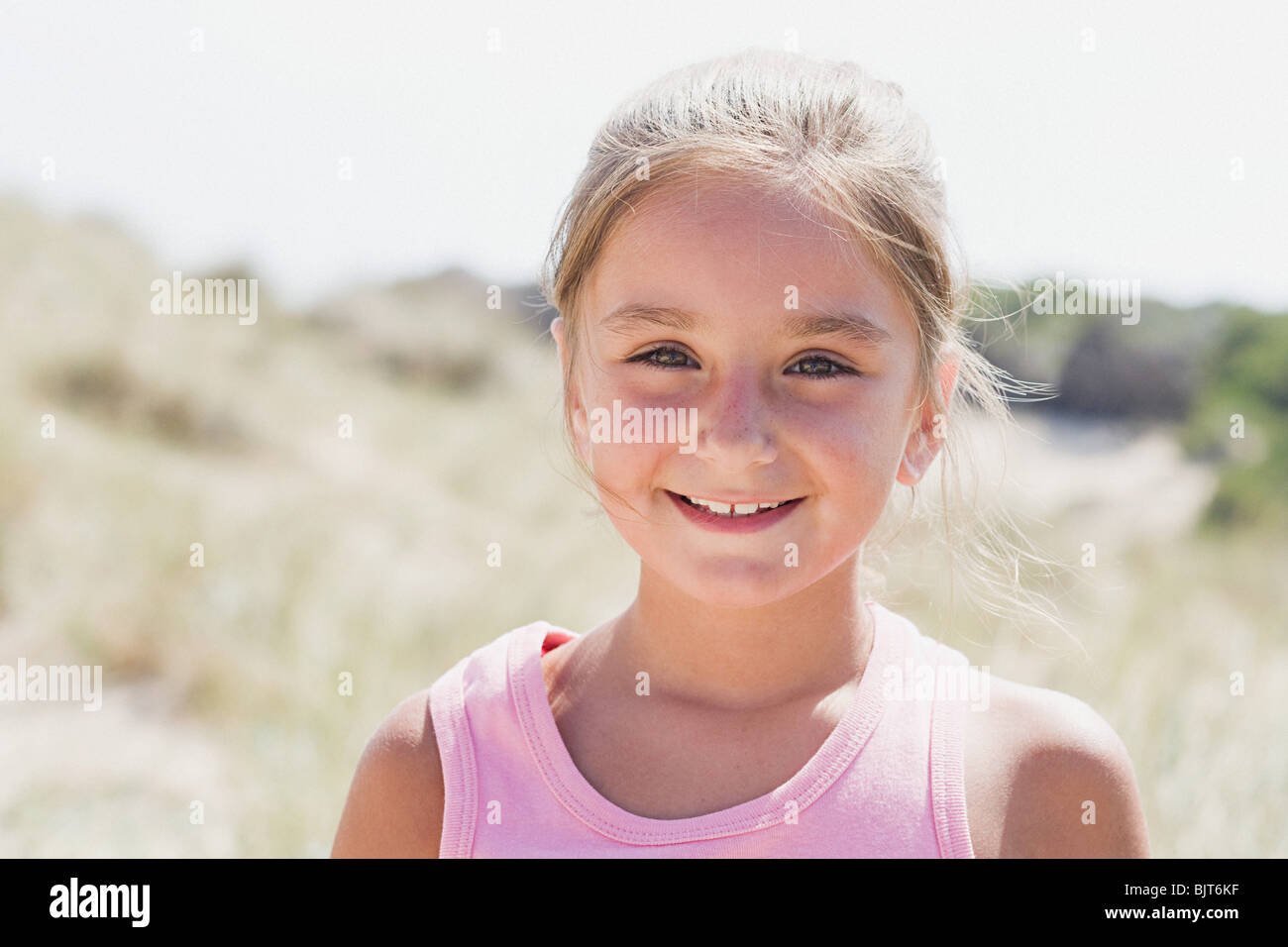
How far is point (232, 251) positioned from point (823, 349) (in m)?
16.8

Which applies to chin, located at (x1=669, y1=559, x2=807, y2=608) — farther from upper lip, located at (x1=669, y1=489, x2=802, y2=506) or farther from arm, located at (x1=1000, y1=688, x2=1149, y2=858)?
arm, located at (x1=1000, y1=688, x2=1149, y2=858)

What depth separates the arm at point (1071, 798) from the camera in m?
1.44

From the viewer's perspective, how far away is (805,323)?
1401 mm

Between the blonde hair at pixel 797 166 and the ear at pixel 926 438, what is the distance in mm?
18

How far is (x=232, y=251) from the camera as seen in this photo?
1670cm

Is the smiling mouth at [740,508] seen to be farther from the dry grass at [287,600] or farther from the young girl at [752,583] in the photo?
the dry grass at [287,600]

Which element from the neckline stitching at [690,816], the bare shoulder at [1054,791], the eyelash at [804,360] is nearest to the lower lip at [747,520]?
the eyelash at [804,360]

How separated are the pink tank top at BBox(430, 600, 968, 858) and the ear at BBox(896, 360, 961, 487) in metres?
0.27

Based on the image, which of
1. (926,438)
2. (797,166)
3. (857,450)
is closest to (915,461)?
(926,438)

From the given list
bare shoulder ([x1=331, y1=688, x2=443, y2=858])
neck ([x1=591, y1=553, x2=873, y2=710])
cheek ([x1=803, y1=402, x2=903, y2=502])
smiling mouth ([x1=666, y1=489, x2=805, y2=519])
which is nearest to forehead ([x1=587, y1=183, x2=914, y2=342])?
cheek ([x1=803, y1=402, x2=903, y2=502])

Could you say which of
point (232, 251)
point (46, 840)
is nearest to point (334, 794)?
point (46, 840)

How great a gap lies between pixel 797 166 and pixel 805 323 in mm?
238

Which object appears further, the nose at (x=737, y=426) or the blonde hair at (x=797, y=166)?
the blonde hair at (x=797, y=166)
